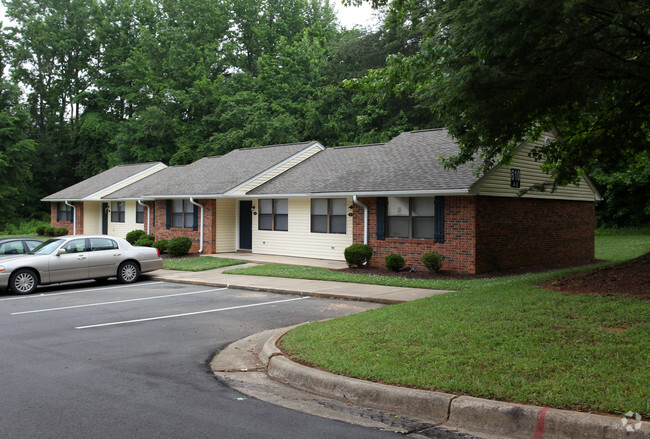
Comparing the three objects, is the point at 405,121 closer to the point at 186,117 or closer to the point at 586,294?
the point at 186,117

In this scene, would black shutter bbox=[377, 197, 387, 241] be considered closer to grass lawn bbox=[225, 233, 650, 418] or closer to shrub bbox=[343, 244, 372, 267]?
shrub bbox=[343, 244, 372, 267]

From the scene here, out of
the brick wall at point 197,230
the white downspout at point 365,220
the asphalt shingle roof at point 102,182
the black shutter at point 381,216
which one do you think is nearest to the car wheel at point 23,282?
the brick wall at point 197,230

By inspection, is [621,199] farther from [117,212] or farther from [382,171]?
[117,212]

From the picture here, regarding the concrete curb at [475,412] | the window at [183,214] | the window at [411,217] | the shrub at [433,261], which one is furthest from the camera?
the window at [183,214]

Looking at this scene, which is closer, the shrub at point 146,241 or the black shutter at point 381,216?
the black shutter at point 381,216

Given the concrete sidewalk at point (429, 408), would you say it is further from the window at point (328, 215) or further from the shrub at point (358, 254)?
the window at point (328, 215)

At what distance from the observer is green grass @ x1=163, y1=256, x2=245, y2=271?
19.9 metres

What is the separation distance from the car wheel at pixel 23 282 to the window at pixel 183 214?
11097 mm

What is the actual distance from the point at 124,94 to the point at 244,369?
54988mm

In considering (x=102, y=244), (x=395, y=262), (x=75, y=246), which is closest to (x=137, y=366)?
(x=75, y=246)

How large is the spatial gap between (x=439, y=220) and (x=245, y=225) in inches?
432

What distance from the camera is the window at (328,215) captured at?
21188mm

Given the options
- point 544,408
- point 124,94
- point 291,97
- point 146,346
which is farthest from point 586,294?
point 124,94

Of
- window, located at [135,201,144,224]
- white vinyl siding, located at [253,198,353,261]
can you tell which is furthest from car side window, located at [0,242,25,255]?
window, located at [135,201,144,224]
